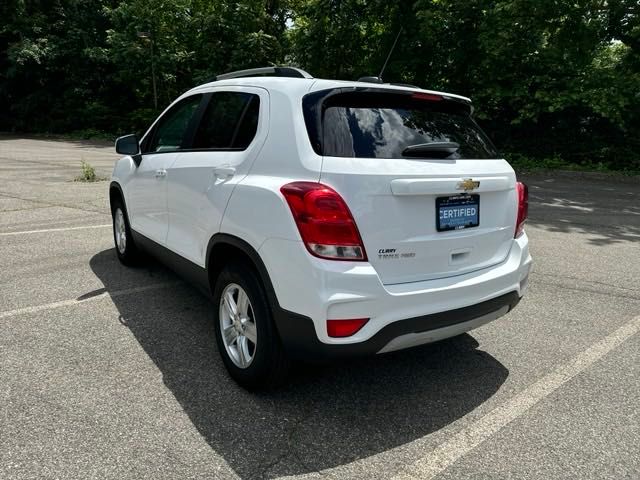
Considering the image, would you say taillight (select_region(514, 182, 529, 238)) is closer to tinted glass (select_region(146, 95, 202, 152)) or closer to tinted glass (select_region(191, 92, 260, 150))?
tinted glass (select_region(191, 92, 260, 150))

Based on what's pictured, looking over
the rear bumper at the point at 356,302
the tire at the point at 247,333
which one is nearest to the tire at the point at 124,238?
the tire at the point at 247,333

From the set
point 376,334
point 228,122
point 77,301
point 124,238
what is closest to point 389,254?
point 376,334

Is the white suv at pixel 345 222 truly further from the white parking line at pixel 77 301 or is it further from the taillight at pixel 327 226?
the white parking line at pixel 77 301

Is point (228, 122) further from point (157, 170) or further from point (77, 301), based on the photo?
point (77, 301)

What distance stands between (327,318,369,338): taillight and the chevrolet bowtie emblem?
0.90 meters

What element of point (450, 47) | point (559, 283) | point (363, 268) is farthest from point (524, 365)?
point (450, 47)

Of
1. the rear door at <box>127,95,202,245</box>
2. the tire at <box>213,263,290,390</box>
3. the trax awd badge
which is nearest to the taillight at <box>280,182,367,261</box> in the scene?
the trax awd badge

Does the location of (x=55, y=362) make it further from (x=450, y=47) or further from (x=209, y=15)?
(x=209, y=15)

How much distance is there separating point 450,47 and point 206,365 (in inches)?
672

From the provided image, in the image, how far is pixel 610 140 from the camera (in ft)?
50.5

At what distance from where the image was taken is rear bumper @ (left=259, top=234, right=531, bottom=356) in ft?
7.84

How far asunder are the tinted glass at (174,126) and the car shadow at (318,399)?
4.65 ft

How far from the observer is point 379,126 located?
273 centimetres

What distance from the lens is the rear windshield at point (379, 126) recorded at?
2.60m
